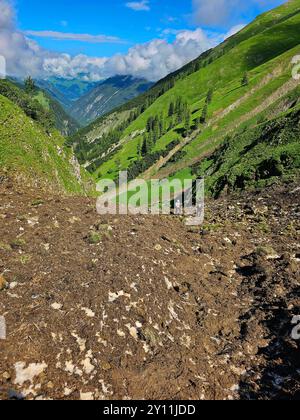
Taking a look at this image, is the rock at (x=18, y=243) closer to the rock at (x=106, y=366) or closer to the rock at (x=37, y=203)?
the rock at (x=37, y=203)

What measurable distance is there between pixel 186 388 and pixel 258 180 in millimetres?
26935

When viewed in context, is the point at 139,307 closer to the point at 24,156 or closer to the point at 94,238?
the point at 94,238

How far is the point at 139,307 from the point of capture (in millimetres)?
13203

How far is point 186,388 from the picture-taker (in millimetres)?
10398

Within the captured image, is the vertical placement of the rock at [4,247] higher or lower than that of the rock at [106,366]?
higher

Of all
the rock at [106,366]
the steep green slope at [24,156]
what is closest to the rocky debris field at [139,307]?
the rock at [106,366]

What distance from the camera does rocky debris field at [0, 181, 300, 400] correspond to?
33.8 ft

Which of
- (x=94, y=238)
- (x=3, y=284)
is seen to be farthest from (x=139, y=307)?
(x=3, y=284)

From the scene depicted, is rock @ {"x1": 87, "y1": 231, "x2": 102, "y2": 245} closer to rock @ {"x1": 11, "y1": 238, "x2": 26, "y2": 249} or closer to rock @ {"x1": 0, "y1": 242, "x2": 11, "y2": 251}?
rock @ {"x1": 11, "y1": 238, "x2": 26, "y2": 249}

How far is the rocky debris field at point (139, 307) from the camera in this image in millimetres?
10305

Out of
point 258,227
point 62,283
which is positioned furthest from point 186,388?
point 258,227

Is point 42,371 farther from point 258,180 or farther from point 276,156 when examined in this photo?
point 276,156

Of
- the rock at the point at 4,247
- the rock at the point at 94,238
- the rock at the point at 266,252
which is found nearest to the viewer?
the rock at the point at 4,247

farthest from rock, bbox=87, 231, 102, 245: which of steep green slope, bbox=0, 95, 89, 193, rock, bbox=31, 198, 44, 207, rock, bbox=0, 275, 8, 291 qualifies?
steep green slope, bbox=0, 95, 89, 193
